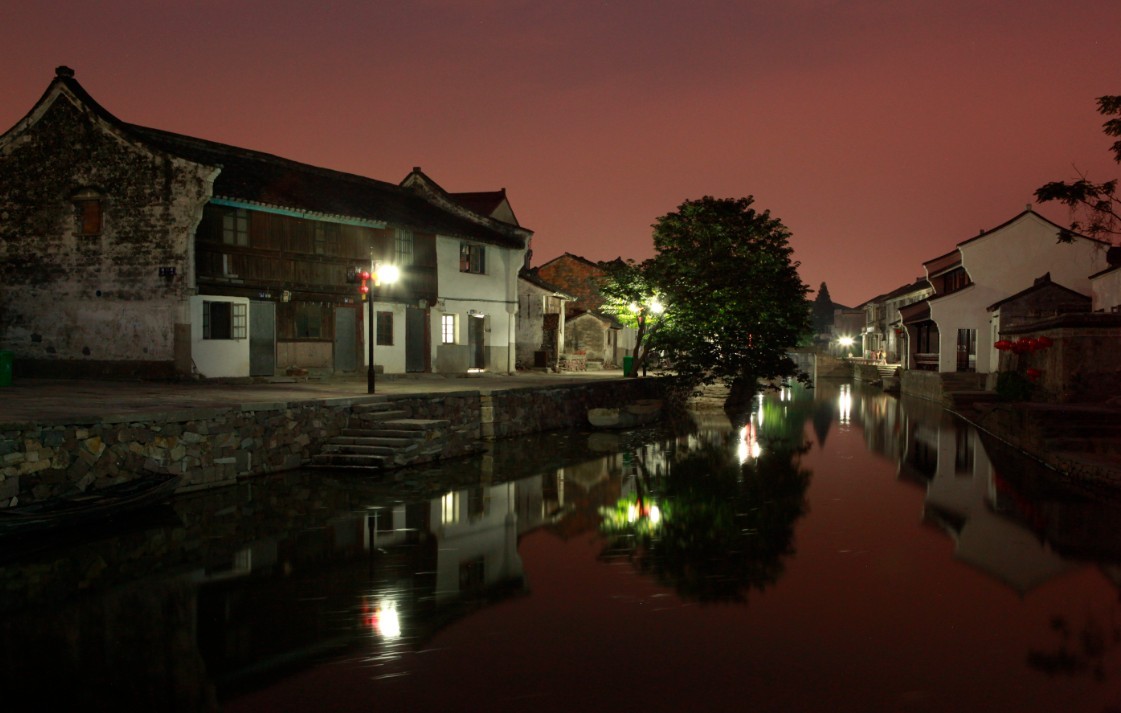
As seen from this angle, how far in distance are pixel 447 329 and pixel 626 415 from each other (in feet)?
30.0

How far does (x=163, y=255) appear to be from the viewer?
2548 cm

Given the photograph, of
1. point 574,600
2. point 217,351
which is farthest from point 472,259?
point 574,600

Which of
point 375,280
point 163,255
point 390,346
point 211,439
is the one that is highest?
point 163,255

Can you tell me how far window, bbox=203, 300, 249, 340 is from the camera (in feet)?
85.9

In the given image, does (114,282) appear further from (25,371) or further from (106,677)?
(106,677)

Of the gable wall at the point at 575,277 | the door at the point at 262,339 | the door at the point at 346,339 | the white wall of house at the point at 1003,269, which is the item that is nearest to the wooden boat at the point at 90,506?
the door at the point at 262,339

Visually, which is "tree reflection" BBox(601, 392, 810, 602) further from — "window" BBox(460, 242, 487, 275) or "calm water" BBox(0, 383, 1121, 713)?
"window" BBox(460, 242, 487, 275)

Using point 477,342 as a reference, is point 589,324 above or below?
above

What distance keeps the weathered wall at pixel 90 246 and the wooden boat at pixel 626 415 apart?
44.6ft

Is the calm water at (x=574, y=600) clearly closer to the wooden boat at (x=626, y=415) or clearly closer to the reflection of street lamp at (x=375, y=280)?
the reflection of street lamp at (x=375, y=280)

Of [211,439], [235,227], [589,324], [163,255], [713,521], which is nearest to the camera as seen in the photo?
[713,521]

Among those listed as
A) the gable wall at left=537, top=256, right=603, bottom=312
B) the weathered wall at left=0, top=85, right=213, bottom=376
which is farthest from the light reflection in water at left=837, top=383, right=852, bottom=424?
the weathered wall at left=0, top=85, right=213, bottom=376

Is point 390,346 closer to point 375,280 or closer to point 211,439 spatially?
point 375,280

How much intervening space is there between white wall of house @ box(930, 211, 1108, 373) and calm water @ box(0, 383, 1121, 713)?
103 feet
